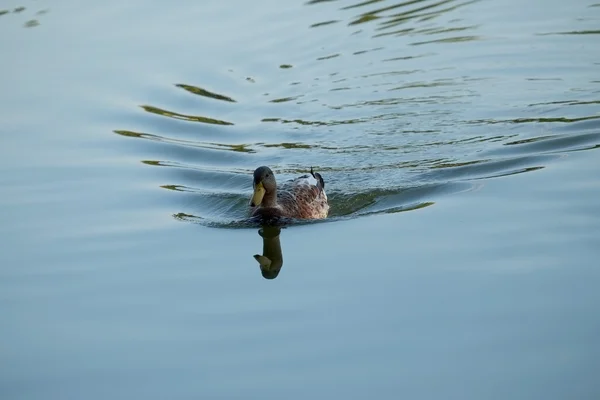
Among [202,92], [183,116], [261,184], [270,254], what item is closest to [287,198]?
[261,184]

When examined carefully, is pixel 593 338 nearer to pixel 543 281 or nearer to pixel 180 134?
pixel 543 281

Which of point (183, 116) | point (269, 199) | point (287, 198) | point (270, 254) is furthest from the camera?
point (183, 116)

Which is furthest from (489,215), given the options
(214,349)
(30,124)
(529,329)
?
(30,124)

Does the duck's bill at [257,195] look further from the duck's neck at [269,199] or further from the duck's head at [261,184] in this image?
the duck's neck at [269,199]

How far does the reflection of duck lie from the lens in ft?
34.6

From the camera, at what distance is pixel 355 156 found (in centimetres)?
1454

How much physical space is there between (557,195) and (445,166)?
2141 mm

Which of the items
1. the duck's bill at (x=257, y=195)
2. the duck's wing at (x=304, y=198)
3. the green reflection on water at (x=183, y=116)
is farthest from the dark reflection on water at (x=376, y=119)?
the duck's bill at (x=257, y=195)

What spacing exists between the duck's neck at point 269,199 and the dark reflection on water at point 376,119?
1.21ft

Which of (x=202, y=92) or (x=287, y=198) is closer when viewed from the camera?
(x=287, y=198)

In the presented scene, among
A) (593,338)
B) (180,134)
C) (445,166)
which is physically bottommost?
(593,338)

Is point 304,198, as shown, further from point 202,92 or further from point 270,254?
point 202,92

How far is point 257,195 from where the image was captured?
1221 cm

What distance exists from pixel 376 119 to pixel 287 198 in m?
3.40
